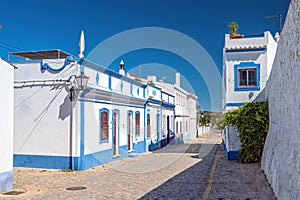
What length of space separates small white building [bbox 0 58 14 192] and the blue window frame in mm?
5586

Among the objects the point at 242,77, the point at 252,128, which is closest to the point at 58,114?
the point at 252,128

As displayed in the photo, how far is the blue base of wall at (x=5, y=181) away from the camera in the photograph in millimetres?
8711

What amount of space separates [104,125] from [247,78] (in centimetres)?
756

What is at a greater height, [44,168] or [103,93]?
[103,93]

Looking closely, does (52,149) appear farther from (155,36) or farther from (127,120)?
(155,36)

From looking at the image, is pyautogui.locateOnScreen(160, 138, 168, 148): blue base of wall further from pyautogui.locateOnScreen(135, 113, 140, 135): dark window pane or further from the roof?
the roof

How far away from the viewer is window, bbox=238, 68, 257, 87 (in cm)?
1666

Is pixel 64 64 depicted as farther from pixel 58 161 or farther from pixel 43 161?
pixel 43 161

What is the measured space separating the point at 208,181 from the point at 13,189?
5.73 metres

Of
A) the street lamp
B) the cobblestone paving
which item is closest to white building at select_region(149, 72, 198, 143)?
the cobblestone paving

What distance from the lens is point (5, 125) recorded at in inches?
348

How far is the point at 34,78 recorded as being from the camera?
42.9ft

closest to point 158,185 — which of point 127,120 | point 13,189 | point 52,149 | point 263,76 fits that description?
point 13,189

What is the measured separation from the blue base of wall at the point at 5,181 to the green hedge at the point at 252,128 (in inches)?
381
